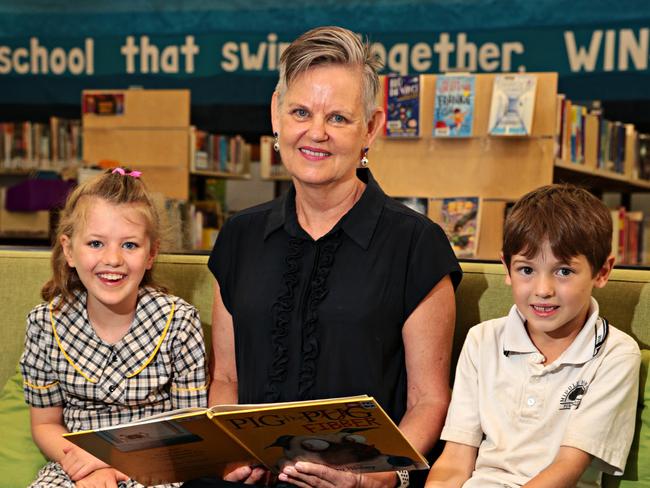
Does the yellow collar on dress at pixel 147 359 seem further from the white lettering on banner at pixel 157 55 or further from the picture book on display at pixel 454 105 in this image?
the white lettering on banner at pixel 157 55

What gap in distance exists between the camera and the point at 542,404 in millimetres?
1759

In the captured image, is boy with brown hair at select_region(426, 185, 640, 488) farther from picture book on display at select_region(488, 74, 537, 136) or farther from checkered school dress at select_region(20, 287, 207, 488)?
picture book on display at select_region(488, 74, 537, 136)

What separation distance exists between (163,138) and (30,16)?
2.90 metres

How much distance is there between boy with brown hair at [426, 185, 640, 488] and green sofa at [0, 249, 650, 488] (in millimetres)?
181

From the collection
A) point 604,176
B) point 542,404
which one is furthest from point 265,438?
point 604,176

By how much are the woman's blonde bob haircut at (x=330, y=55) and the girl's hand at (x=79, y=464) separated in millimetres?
930

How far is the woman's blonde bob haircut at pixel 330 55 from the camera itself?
1945mm

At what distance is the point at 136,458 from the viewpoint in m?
1.75

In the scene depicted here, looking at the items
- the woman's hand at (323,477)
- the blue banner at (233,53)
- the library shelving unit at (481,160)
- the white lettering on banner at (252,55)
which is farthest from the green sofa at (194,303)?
the white lettering on banner at (252,55)

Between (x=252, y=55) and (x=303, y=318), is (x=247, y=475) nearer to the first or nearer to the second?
(x=303, y=318)

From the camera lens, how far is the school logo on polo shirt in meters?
1.73

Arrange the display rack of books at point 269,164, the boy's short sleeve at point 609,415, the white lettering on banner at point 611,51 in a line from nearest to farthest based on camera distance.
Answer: the boy's short sleeve at point 609,415 → the white lettering on banner at point 611,51 → the display rack of books at point 269,164

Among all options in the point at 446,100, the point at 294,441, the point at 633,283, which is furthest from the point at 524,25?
the point at 294,441

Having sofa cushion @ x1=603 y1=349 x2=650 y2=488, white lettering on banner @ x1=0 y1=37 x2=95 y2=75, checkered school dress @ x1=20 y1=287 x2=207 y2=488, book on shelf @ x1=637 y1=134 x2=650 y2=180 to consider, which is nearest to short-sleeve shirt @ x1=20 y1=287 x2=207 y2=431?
checkered school dress @ x1=20 y1=287 x2=207 y2=488
